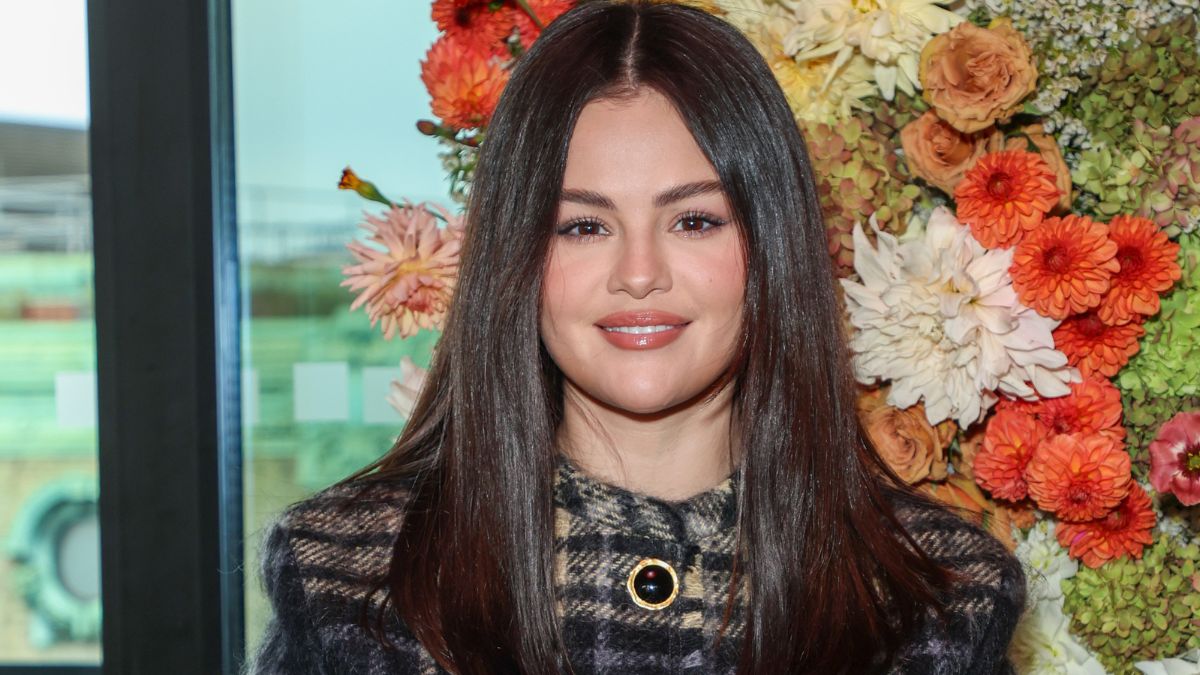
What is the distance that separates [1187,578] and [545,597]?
628 millimetres

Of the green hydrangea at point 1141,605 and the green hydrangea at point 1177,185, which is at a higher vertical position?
the green hydrangea at point 1177,185

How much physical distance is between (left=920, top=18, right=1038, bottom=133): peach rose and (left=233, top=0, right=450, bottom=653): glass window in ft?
3.00

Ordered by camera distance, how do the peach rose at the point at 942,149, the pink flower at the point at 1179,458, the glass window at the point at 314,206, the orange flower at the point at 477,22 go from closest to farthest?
the pink flower at the point at 1179,458 → the peach rose at the point at 942,149 → the orange flower at the point at 477,22 → the glass window at the point at 314,206

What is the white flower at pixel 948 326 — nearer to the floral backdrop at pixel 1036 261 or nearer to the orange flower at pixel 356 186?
the floral backdrop at pixel 1036 261

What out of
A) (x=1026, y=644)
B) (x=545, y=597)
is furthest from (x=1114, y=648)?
(x=545, y=597)

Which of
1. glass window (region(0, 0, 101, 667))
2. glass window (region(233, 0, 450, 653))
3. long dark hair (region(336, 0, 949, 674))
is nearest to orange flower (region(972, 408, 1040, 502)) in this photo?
long dark hair (region(336, 0, 949, 674))

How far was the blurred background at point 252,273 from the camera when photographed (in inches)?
74.3

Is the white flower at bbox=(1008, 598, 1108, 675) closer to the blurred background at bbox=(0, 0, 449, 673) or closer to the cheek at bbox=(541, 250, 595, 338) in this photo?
→ the cheek at bbox=(541, 250, 595, 338)

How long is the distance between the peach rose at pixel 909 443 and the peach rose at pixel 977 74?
0.99 ft

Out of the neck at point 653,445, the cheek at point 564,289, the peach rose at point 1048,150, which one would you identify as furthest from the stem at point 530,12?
the peach rose at point 1048,150

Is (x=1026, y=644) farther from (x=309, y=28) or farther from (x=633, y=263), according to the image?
(x=309, y=28)

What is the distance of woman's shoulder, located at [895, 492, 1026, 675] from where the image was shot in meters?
1.17

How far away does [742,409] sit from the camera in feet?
4.21

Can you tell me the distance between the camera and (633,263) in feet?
3.68
